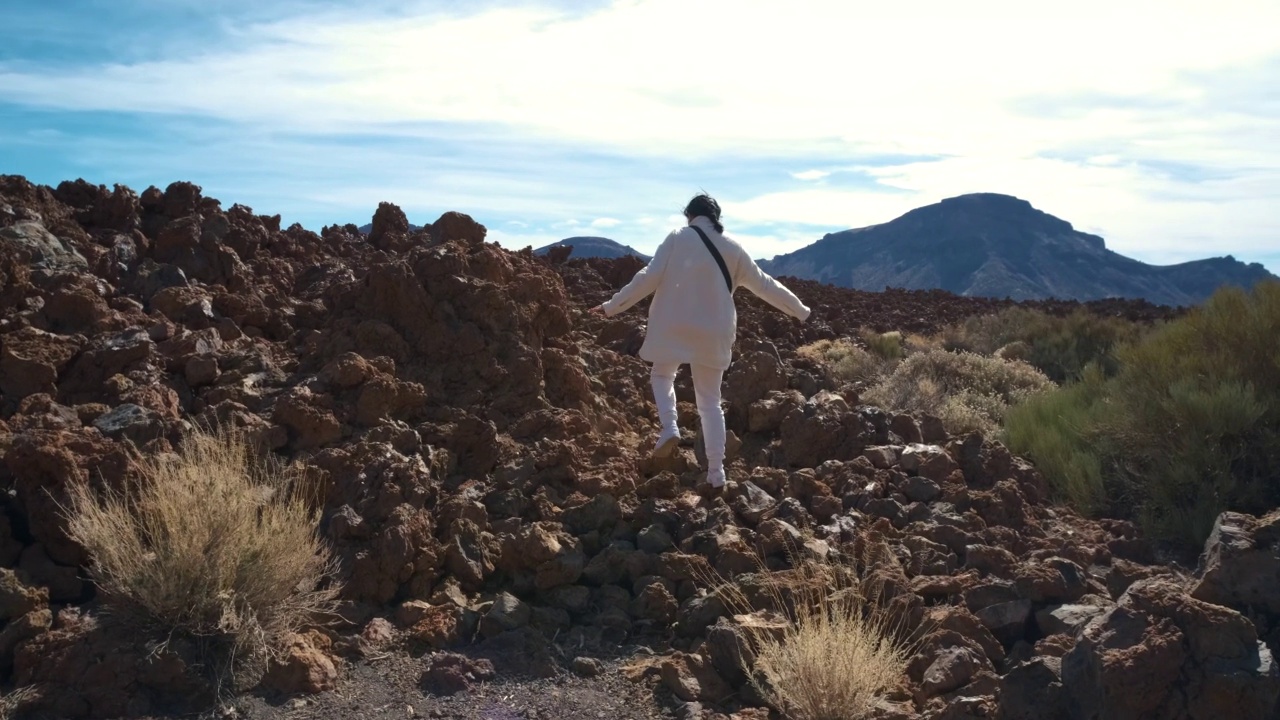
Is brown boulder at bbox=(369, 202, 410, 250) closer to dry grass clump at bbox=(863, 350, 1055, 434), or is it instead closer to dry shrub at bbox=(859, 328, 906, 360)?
dry grass clump at bbox=(863, 350, 1055, 434)

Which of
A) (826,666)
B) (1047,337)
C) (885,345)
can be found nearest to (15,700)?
(826,666)

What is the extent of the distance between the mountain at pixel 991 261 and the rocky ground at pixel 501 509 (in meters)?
45.6

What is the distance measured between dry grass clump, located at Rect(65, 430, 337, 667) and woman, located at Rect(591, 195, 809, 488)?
7.63 ft

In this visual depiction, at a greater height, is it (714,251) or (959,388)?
(714,251)

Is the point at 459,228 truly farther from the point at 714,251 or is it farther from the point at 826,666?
the point at 826,666

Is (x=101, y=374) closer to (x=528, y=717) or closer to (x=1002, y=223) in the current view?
(x=528, y=717)

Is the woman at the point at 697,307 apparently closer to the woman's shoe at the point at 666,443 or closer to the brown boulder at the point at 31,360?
the woman's shoe at the point at 666,443

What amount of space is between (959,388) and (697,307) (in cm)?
520

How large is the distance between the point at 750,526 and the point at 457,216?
173 inches

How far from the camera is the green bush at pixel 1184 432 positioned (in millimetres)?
6734

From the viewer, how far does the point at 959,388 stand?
10734 millimetres

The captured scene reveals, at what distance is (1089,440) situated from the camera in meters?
7.75

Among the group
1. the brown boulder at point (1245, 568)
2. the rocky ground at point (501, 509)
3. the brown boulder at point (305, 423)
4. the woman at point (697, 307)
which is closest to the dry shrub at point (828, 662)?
the rocky ground at point (501, 509)

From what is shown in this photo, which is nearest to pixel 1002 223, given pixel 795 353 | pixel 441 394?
pixel 795 353
